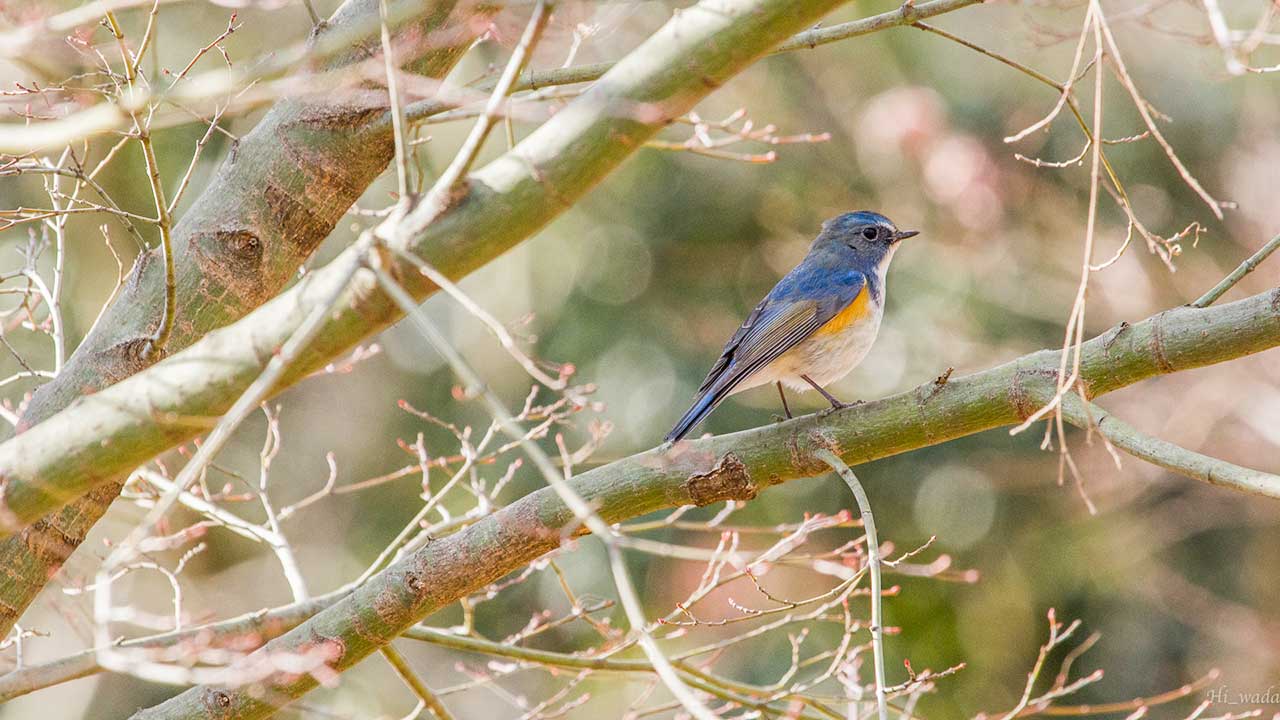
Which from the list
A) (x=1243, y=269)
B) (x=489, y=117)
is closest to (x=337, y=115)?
(x=489, y=117)

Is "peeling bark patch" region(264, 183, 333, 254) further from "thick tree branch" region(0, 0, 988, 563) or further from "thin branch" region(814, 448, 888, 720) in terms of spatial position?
"thin branch" region(814, 448, 888, 720)

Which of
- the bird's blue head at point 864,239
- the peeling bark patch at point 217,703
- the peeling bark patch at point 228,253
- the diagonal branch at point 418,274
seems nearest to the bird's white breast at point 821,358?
the bird's blue head at point 864,239

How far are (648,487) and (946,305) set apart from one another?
5.34 meters

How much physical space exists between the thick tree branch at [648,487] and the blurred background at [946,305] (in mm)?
4211

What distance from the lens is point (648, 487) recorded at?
2857 mm

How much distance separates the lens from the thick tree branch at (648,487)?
2.71 meters

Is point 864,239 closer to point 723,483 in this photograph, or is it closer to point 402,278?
point 723,483

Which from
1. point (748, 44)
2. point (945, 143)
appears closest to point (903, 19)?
point (748, 44)

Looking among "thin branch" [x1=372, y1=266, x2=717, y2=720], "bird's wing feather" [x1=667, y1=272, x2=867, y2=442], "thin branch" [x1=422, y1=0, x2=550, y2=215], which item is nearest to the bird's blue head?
"bird's wing feather" [x1=667, y1=272, x2=867, y2=442]

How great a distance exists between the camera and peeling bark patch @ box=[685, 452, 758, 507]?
2891 millimetres

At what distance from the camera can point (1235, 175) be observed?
24.3ft

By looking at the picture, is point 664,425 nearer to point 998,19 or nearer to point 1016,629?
point 1016,629

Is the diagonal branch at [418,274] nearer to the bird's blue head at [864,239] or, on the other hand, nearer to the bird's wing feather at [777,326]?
the bird's wing feather at [777,326]

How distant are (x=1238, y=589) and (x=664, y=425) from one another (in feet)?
13.3
